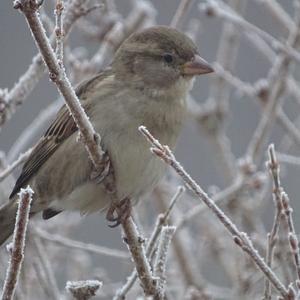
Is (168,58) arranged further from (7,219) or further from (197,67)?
(7,219)

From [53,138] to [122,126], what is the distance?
0.47m

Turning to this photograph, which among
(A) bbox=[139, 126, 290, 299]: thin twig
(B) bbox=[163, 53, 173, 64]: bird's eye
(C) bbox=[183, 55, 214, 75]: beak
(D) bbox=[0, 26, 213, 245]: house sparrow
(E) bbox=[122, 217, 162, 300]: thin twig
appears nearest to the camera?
(A) bbox=[139, 126, 290, 299]: thin twig

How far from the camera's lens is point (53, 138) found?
4.07 meters

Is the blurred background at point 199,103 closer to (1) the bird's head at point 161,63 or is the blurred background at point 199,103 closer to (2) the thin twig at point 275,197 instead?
(1) the bird's head at point 161,63

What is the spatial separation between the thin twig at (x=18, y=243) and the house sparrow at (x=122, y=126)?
1.34 metres

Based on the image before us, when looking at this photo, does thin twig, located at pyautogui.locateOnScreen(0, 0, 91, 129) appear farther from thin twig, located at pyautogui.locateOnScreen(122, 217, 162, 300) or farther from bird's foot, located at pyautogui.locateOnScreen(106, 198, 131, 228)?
thin twig, located at pyautogui.locateOnScreen(122, 217, 162, 300)

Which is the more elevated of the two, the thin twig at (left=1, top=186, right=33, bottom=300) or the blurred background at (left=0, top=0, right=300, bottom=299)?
the blurred background at (left=0, top=0, right=300, bottom=299)

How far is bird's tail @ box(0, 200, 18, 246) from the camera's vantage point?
4.06 meters

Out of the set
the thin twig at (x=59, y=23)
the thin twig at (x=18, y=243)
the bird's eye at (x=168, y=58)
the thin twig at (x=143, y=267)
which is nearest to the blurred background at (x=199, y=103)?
the bird's eye at (x=168, y=58)

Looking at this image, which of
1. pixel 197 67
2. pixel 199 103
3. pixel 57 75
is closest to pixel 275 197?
pixel 57 75

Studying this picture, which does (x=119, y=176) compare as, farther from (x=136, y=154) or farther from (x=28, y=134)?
(x=28, y=134)

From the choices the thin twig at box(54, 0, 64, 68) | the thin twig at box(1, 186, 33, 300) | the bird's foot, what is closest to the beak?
the bird's foot

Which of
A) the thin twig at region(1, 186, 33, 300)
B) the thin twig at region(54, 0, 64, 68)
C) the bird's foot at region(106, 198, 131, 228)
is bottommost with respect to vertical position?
the thin twig at region(1, 186, 33, 300)

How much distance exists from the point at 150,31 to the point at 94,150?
1.38 metres
